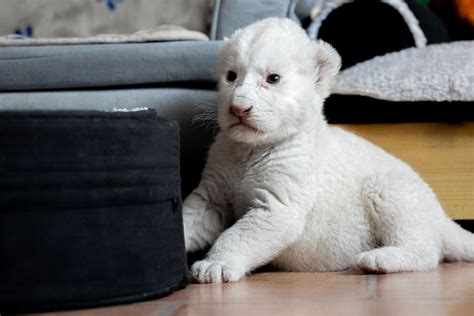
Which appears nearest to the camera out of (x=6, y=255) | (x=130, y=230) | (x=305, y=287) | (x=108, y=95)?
(x=6, y=255)

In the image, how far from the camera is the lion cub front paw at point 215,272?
163 centimetres

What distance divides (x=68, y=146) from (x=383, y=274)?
0.83 m

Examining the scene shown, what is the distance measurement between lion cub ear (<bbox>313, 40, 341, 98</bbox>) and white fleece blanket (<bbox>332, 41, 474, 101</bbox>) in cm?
26

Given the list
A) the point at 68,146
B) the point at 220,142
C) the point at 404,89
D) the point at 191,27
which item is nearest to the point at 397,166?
the point at 404,89

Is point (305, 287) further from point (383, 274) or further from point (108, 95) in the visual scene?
point (108, 95)

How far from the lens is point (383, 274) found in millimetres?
1743

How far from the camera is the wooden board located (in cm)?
216

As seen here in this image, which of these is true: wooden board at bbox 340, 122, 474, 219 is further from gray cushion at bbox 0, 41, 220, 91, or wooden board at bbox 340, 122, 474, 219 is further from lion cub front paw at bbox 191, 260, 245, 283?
lion cub front paw at bbox 191, 260, 245, 283

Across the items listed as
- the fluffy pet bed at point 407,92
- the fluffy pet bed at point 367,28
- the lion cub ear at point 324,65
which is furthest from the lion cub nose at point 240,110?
the fluffy pet bed at point 367,28

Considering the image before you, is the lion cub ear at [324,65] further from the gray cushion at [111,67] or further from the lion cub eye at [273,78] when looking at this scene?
the gray cushion at [111,67]

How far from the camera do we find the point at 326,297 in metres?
1.41

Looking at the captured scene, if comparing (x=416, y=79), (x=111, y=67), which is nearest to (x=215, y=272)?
(x=111, y=67)

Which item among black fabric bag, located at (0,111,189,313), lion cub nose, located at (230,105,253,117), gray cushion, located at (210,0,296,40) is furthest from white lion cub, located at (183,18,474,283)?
gray cushion, located at (210,0,296,40)

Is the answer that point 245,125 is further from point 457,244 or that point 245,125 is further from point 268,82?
point 457,244
